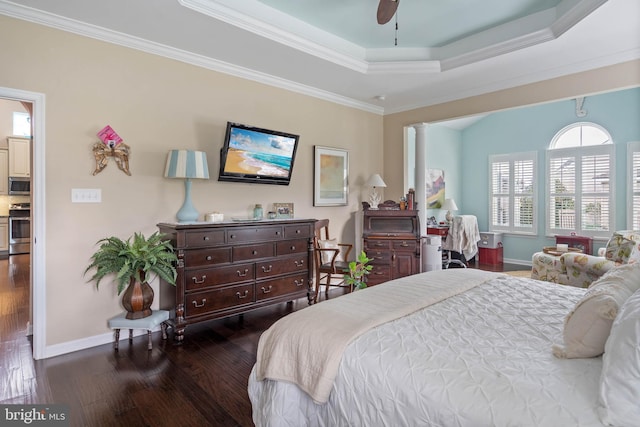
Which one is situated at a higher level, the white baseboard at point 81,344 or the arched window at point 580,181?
the arched window at point 580,181

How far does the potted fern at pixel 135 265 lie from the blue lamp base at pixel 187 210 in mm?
364

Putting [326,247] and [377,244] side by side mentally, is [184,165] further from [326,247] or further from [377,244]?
[377,244]

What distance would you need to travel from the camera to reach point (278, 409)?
60.7 inches

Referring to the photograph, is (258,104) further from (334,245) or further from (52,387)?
(52,387)

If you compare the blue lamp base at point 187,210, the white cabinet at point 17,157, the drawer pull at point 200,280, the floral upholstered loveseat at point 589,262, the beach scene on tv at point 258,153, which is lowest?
the drawer pull at point 200,280

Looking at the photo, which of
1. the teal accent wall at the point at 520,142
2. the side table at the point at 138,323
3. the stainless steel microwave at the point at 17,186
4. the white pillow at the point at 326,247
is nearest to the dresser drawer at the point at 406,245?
the white pillow at the point at 326,247

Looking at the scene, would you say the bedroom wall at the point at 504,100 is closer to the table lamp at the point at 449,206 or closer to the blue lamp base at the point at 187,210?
the table lamp at the point at 449,206

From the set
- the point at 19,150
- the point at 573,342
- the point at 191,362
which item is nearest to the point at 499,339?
the point at 573,342

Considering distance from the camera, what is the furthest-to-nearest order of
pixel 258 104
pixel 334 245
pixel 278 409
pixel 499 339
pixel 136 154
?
1. pixel 334 245
2. pixel 258 104
3. pixel 136 154
4. pixel 278 409
5. pixel 499 339

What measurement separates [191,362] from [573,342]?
2492mm

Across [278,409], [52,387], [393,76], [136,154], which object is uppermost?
[393,76]

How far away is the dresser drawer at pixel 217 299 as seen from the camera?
3.12m

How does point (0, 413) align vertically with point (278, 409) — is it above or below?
below

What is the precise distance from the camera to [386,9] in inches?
95.8
